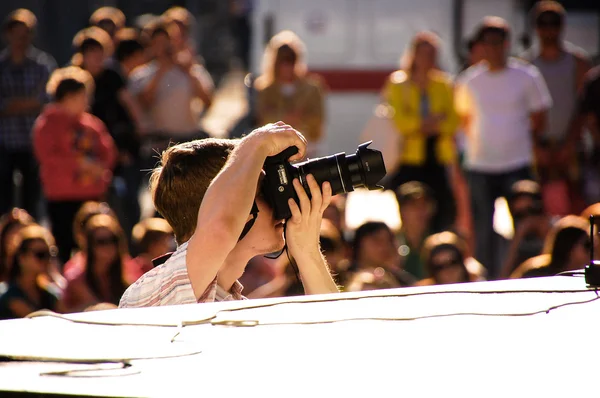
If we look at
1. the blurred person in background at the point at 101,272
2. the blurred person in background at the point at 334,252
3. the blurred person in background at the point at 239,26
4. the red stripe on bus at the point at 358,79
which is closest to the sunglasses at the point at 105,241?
the blurred person in background at the point at 101,272

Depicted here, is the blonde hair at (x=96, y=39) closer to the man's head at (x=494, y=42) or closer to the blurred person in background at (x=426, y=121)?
the blurred person in background at (x=426, y=121)

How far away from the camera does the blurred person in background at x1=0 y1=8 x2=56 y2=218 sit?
8.36 meters

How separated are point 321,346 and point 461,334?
0.71 ft

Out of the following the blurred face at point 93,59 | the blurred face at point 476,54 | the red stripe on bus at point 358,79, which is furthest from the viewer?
the red stripe on bus at point 358,79

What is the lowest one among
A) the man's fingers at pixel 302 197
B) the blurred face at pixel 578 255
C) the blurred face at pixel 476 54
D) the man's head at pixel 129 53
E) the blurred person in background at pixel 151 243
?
the blurred face at pixel 578 255

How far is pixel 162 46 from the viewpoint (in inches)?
340

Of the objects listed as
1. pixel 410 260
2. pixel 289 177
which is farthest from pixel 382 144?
pixel 289 177

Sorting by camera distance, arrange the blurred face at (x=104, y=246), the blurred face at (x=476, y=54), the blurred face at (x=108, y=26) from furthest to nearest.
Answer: the blurred face at (x=108, y=26) → the blurred face at (x=476, y=54) → the blurred face at (x=104, y=246)

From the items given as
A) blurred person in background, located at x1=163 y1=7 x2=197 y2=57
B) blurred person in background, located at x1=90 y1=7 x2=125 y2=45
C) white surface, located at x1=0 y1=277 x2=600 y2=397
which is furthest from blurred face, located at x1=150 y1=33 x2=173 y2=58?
white surface, located at x1=0 y1=277 x2=600 y2=397

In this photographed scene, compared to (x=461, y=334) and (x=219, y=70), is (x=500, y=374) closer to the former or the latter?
(x=461, y=334)

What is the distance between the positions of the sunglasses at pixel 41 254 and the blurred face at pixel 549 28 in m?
3.93

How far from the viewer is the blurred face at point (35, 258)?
6012 millimetres

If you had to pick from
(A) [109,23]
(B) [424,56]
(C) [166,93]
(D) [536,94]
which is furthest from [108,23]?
(D) [536,94]

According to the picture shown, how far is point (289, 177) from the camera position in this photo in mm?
2775
